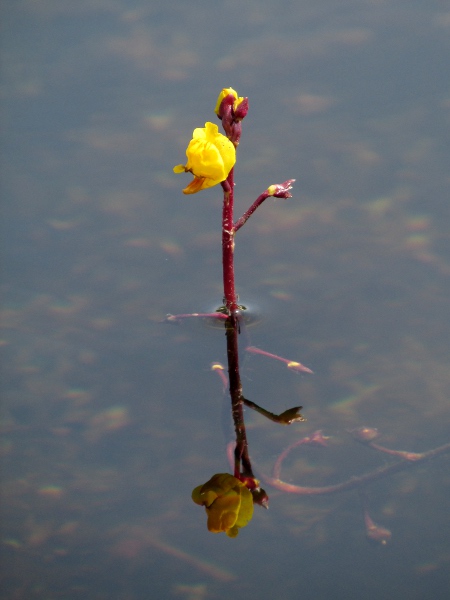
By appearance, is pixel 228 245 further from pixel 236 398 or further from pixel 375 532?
pixel 375 532

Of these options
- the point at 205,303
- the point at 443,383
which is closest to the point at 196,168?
the point at 205,303

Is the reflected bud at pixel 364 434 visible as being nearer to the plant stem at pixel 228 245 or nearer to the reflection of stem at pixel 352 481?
the reflection of stem at pixel 352 481

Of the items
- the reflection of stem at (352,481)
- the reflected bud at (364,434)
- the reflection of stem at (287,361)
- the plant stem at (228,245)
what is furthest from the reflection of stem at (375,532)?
the plant stem at (228,245)

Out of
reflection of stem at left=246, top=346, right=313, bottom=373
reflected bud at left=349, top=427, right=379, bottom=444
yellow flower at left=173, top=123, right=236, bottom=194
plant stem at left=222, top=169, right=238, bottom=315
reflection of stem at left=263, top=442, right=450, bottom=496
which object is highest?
yellow flower at left=173, top=123, right=236, bottom=194

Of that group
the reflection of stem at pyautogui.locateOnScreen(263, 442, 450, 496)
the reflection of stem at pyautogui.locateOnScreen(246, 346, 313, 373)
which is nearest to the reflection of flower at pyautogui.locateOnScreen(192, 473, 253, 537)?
the reflection of stem at pyautogui.locateOnScreen(263, 442, 450, 496)

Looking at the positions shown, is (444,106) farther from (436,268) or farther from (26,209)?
(26,209)

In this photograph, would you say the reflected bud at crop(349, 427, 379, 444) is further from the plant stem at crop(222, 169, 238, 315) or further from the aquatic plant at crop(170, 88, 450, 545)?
the plant stem at crop(222, 169, 238, 315)

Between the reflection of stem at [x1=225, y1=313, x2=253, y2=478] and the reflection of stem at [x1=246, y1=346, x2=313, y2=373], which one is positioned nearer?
the reflection of stem at [x1=225, y1=313, x2=253, y2=478]

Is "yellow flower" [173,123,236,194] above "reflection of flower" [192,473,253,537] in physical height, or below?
above
